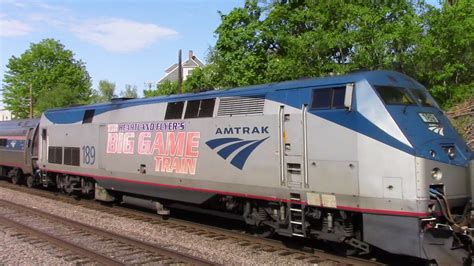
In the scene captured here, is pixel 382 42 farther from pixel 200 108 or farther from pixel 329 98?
pixel 329 98

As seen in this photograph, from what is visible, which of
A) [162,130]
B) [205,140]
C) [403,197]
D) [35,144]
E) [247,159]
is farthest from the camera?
[35,144]

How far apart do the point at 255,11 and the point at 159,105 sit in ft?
43.2

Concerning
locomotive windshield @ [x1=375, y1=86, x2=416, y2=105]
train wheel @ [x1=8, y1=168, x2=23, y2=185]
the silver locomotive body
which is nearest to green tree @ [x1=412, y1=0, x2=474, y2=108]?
locomotive windshield @ [x1=375, y1=86, x2=416, y2=105]

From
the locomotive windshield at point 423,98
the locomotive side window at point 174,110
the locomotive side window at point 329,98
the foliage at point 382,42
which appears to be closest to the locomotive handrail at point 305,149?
the locomotive side window at point 329,98

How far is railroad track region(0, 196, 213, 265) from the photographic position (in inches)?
340

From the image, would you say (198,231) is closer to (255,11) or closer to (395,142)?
(395,142)

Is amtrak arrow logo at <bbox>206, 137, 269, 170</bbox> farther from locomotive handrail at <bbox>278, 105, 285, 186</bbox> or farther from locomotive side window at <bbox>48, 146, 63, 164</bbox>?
locomotive side window at <bbox>48, 146, 63, 164</bbox>

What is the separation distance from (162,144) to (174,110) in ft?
2.90

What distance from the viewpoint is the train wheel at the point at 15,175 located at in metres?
22.4

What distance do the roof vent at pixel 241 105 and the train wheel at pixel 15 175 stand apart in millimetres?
15624

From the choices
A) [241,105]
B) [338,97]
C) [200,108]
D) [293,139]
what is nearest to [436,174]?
[338,97]

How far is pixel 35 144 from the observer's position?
790 inches

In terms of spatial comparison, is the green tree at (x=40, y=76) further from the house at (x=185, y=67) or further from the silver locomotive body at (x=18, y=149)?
the silver locomotive body at (x=18, y=149)

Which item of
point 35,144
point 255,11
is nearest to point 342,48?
point 255,11
